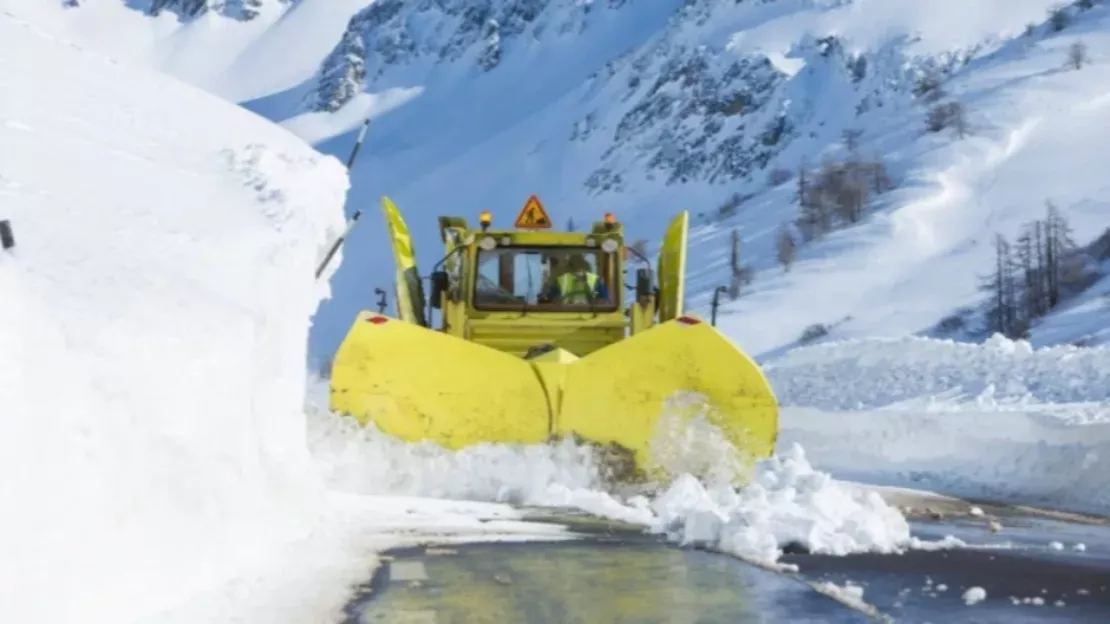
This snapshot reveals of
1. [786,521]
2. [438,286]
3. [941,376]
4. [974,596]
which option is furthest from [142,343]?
[941,376]

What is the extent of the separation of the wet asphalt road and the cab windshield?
479 centimetres

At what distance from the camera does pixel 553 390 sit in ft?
31.3

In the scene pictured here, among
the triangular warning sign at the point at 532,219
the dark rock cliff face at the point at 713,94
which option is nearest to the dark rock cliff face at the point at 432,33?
the dark rock cliff face at the point at 713,94

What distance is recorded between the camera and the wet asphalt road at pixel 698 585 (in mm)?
5246

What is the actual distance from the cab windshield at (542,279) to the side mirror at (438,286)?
0.40 metres

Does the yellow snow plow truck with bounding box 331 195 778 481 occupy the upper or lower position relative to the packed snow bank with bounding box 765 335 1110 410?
lower

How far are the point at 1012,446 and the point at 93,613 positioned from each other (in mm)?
10324

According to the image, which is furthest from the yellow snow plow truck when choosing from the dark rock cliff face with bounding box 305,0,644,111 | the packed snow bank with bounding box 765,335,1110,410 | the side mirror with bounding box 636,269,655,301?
the dark rock cliff face with bounding box 305,0,644,111

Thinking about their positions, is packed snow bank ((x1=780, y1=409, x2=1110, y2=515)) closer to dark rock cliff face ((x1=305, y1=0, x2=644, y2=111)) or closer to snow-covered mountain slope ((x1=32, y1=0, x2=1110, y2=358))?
snow-covered mountain slope ((x1=32, y1=0, x2=1110, y2=358))

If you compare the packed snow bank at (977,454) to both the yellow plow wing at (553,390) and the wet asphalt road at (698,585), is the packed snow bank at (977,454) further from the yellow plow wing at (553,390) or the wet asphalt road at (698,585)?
the wet asphalt road at (698,585)

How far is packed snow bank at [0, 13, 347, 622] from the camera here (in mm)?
4277

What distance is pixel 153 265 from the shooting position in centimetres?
602

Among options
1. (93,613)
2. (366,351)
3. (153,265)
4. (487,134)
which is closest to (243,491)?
(153,265)

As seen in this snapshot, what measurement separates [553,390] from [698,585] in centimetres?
376
